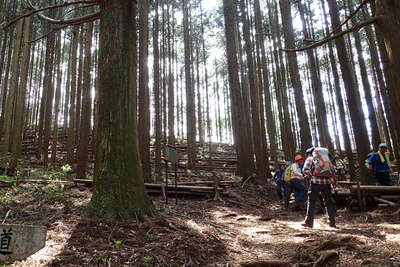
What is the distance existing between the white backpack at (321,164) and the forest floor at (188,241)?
115 cm

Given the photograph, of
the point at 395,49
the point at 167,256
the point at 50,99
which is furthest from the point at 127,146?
the point at 50,99

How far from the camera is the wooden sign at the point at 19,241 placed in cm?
277

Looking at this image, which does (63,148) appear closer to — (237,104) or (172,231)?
(237,104)

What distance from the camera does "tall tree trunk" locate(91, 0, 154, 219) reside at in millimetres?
4195

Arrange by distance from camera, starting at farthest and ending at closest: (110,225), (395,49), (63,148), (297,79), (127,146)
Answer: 1. (63,148)
2. (297,79)
3. (127,146)
4. (110,225)
5. (395,49)

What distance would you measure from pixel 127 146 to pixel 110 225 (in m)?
1.25

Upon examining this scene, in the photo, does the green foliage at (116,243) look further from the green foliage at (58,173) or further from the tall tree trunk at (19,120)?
the tall tree trunk at (19,120)

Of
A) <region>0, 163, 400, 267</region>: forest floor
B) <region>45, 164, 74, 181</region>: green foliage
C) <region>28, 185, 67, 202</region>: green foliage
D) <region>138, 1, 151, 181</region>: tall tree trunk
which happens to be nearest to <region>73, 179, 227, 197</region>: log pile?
<region>28, 185, 67, 202</region>: green foliage

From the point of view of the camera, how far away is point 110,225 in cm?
384

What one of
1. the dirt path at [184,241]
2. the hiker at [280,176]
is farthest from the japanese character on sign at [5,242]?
the hiker at [280,176]

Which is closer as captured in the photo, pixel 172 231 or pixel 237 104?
pixel 172 231

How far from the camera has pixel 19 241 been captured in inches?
112

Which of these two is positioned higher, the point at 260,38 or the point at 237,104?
the point at 260,38

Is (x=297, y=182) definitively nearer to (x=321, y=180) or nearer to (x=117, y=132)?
(x=321, y=180)
